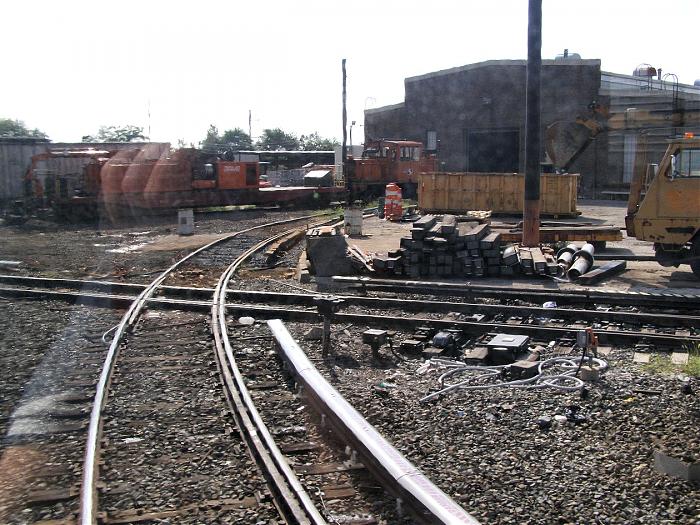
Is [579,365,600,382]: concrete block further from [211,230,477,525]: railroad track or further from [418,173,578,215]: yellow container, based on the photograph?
[418,173,578,215]: yellow container

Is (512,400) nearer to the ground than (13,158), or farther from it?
nearer to the ground

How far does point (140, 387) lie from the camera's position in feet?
23.4

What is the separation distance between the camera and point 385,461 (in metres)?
4.75

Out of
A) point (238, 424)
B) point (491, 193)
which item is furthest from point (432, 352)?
point (491, 193)

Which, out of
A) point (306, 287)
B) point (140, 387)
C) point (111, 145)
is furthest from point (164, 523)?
point (111, 145)

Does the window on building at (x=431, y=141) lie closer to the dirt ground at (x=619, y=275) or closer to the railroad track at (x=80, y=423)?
the dirt ground at (x=619, y=275)

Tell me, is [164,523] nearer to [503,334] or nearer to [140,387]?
[140,387]

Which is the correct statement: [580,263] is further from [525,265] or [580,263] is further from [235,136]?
[235,136]

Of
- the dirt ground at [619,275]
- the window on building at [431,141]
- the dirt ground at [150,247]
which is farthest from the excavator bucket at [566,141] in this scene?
the window on building at [431,141]

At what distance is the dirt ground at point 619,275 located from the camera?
1277 centimetres

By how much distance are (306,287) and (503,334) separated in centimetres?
484

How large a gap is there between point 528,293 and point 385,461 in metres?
6.80

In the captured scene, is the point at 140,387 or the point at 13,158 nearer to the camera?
the point at 140,387

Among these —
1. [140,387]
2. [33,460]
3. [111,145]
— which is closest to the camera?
[33,460]
